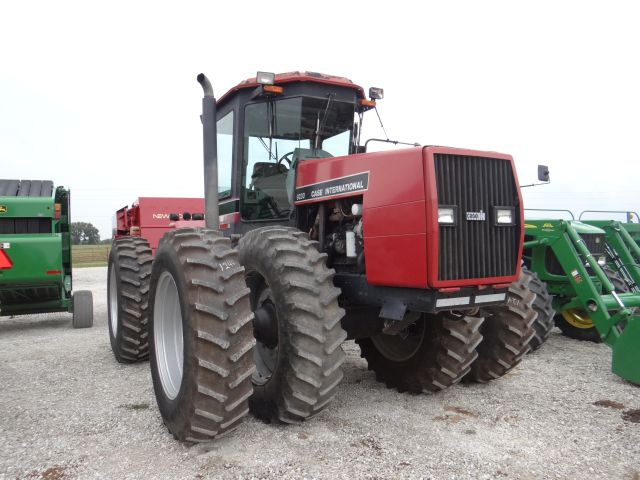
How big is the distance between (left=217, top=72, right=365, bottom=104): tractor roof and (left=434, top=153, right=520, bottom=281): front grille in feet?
5.57

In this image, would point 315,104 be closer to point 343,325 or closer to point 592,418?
point 343,325

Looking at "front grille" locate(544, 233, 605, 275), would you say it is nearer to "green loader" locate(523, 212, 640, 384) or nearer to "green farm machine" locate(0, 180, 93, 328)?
"green loader" locate(523, 212, 640, 384)

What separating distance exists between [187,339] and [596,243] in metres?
6.11

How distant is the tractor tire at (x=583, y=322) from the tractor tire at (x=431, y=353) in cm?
335

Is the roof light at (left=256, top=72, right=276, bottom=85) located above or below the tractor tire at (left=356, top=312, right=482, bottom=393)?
above

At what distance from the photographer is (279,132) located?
4547mm

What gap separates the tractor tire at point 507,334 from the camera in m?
4.44

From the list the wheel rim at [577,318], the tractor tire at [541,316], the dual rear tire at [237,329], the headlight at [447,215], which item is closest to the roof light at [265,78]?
the dual rear tire at [237,329]

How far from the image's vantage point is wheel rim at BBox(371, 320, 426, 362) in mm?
4352

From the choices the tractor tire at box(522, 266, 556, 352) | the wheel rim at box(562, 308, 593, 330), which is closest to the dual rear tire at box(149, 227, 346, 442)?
the tractor tire at box(522, 266, 556, 352)

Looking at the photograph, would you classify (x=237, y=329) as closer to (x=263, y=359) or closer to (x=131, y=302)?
(x=263, y=359)

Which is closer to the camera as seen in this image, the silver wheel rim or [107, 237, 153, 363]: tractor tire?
[107, 237, 153, 363]: tractor tire

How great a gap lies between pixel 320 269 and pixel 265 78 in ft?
5.72

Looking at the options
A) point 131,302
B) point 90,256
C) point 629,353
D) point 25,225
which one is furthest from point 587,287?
point 90,256
